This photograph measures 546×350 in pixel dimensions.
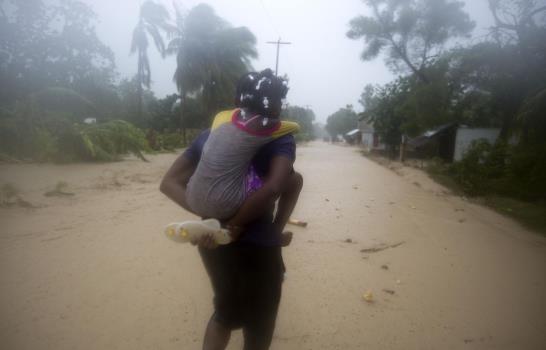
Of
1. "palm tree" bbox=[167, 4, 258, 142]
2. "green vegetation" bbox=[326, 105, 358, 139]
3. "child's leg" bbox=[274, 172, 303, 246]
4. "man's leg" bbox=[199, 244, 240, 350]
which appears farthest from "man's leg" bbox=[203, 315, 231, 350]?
"green vegetation" bbox=[326, 105, 358, 139]

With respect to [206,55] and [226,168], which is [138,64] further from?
[226,168]

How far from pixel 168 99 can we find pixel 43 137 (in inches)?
898

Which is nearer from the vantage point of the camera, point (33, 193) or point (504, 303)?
point (504, 303)

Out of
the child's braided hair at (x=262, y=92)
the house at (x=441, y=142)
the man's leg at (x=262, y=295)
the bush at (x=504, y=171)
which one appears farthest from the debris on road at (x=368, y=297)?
the house at (x=441, y=142)

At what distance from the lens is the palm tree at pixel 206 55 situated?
22.9 m

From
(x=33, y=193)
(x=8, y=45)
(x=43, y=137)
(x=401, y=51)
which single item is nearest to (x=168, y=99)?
(x=8, y=45)

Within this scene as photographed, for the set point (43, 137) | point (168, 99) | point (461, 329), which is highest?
point (168, 99)

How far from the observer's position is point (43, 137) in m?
8.70

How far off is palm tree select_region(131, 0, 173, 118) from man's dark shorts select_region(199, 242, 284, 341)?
76.4 ft

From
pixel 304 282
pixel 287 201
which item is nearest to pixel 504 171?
pixel 304 282

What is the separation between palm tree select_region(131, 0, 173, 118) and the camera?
22375mm

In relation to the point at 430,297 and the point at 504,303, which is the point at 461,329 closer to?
the point at 430,297

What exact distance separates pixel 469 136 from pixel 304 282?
15250 mm

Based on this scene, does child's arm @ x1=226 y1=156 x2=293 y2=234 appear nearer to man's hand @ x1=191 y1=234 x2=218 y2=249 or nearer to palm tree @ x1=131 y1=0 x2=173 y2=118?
man's hand @ x1=191 y1=234 x2=218 y2=249
